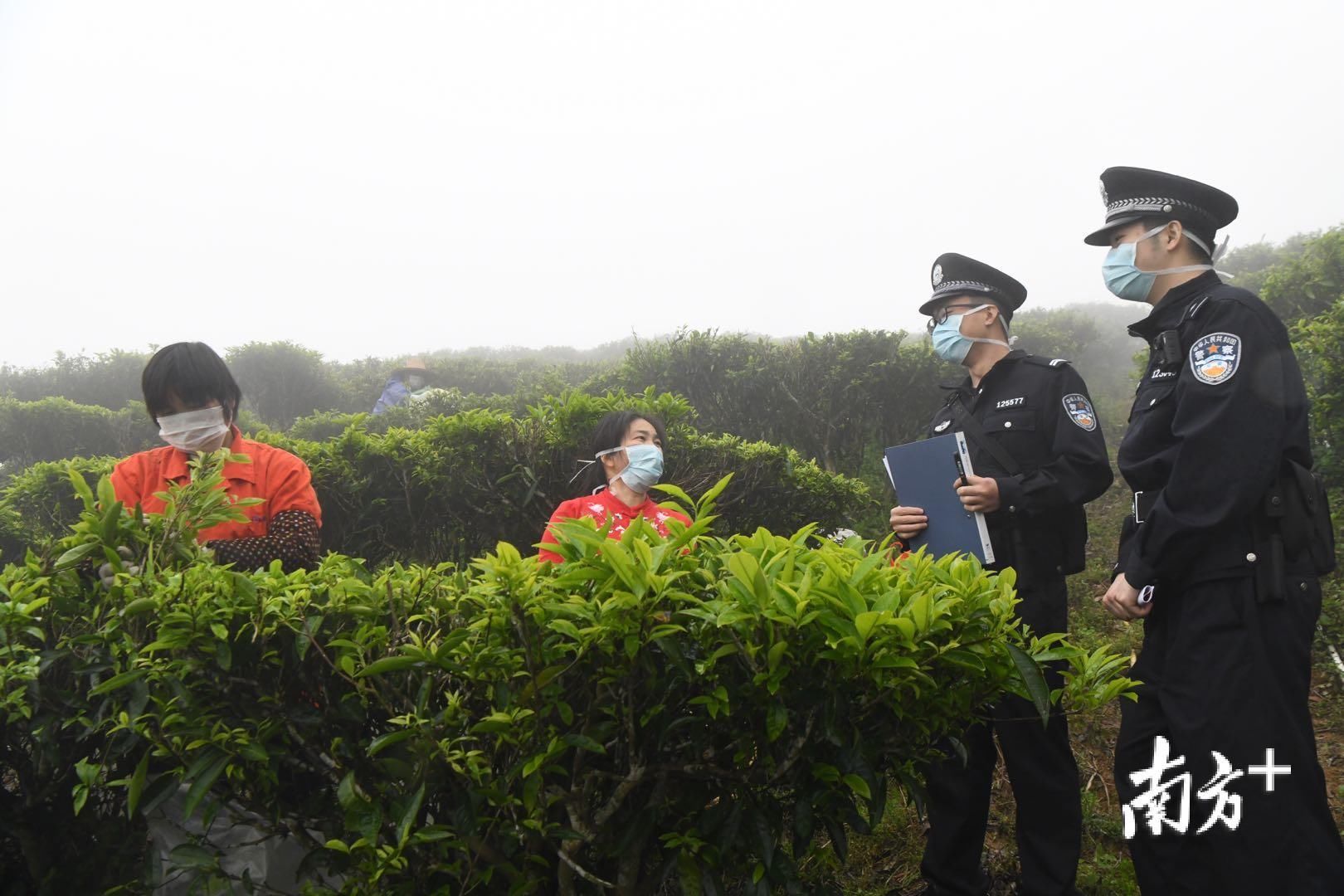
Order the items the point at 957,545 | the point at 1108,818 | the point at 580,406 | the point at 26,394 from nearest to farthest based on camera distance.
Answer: the point at 957,545 < the point at 1108,818 < the point at 580,406 < the point at 26,394

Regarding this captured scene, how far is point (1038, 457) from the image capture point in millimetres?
2902

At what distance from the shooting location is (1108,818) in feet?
10.9

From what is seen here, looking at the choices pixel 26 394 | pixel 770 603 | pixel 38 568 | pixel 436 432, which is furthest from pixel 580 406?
pixel 26 394

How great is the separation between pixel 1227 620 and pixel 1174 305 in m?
0.93

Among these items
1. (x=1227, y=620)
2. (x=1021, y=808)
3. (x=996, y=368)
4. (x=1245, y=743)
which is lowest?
(x=1021, y=808)

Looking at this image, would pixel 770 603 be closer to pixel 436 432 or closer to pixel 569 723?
pixel 569 723

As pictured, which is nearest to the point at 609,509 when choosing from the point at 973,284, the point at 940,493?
the point at 940,493

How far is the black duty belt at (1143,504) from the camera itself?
2.41m

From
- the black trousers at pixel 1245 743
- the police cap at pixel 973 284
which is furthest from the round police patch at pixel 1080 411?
the black trousers at pixel 1245 743

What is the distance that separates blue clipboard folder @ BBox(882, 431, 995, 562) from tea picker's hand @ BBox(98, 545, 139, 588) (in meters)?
2.21

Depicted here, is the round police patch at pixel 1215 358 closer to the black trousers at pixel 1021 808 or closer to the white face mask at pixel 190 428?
the black trousers at pixel 1021 808

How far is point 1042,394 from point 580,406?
230 centimetres

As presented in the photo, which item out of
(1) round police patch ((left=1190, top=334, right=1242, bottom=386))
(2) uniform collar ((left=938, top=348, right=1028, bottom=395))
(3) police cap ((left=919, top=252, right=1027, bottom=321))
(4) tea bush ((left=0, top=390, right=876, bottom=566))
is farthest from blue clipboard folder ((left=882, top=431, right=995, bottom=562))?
(4) tea bush ((left=0, top=390, right=876, bottom=566))

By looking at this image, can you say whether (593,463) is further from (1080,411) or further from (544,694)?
(544,694)
